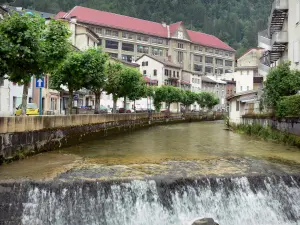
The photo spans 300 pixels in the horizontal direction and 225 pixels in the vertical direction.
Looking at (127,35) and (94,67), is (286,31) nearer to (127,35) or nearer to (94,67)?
(94,67)

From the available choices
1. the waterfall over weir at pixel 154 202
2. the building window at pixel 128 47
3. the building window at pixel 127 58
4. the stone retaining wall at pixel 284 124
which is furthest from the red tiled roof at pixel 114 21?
the waterfall over weir at pixel 154 202

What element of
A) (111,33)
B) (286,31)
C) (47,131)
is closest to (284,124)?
(286,31)

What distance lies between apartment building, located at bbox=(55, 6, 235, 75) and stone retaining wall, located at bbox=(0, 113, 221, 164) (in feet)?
239

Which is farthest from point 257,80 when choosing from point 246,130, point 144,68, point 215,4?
point 215,4

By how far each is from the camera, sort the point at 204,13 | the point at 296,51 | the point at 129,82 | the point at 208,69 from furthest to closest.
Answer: the point at 204,13, the point at 208,69, the point at 129,82, the point at 296,51

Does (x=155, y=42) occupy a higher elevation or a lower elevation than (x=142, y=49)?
higher

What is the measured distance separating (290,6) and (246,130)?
45.0 feet

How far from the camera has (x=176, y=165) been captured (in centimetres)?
1758

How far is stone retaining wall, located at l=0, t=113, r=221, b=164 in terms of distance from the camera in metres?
17.2

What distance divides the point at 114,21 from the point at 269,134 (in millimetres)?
92390

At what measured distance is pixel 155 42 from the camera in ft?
408

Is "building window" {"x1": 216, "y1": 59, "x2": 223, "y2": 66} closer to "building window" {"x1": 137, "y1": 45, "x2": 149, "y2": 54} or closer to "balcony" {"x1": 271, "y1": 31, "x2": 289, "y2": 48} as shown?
"building window" {"x1": 137, "y1": 45, "x2": 149, "y2": 54}

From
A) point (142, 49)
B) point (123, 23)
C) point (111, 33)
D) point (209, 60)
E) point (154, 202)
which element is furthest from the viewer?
point (209, 60)

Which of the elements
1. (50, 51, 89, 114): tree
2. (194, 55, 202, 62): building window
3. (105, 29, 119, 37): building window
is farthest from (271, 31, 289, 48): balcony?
(194, 55, 202, 62): building window
